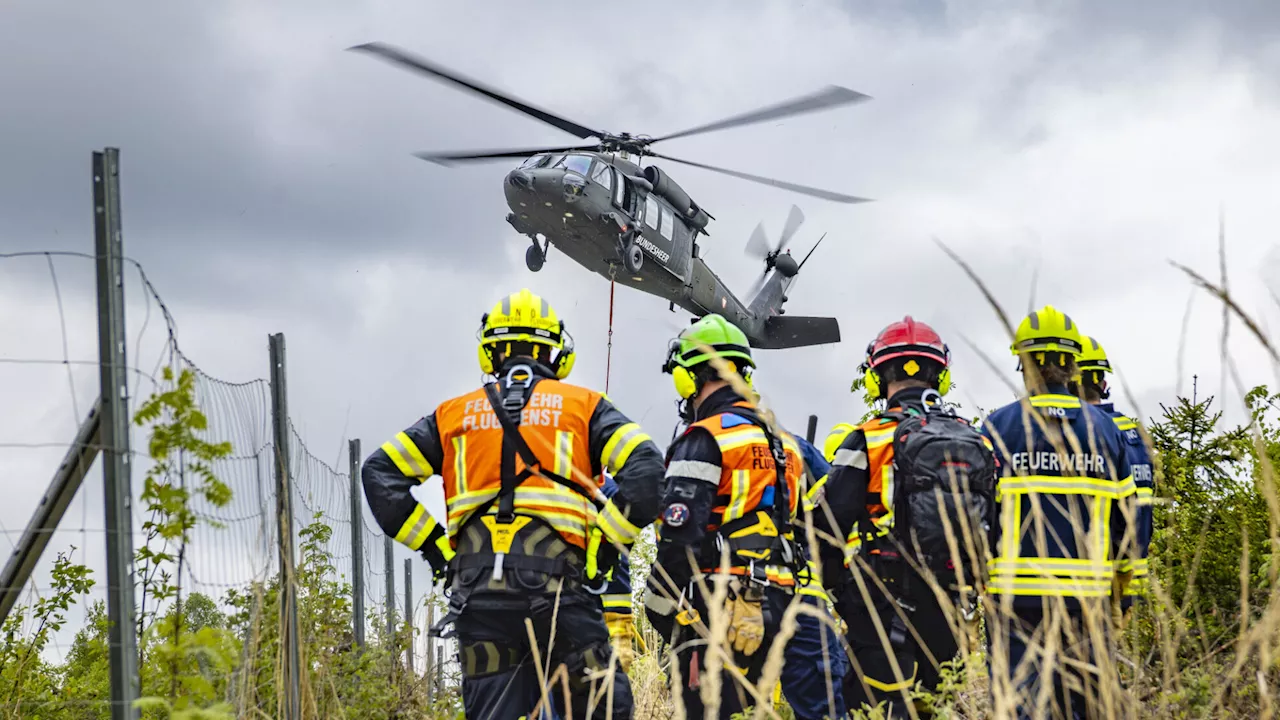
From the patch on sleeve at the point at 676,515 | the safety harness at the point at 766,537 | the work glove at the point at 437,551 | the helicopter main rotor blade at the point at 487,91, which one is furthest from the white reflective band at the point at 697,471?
the helicopter main rotor blade at the point at 487,91

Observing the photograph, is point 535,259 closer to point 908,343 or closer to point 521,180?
point 521,180

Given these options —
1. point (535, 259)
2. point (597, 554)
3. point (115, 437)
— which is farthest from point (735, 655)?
point (535, 259)

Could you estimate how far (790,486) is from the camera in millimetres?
5547

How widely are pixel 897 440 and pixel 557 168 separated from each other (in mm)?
13330

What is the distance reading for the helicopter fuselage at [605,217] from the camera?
17.9 m

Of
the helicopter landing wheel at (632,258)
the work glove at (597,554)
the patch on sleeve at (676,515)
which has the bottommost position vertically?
the work glove at (597,554)

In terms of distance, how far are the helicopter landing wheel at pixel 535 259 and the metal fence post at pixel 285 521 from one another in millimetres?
13034

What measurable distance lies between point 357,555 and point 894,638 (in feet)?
14.6

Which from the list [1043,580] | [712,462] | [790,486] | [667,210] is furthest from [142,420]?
[667,210]

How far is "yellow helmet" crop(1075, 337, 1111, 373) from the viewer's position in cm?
702

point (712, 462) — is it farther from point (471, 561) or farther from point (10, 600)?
point (10, 600)

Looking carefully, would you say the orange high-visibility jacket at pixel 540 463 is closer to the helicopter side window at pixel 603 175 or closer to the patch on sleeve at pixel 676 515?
the patch on sleeve at pixel 676 515

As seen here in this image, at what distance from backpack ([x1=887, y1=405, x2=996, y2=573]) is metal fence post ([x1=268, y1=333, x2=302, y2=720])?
8.85ft

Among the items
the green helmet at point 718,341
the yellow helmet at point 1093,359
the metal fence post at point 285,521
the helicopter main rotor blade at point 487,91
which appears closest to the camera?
the green helmet at point 718,341
